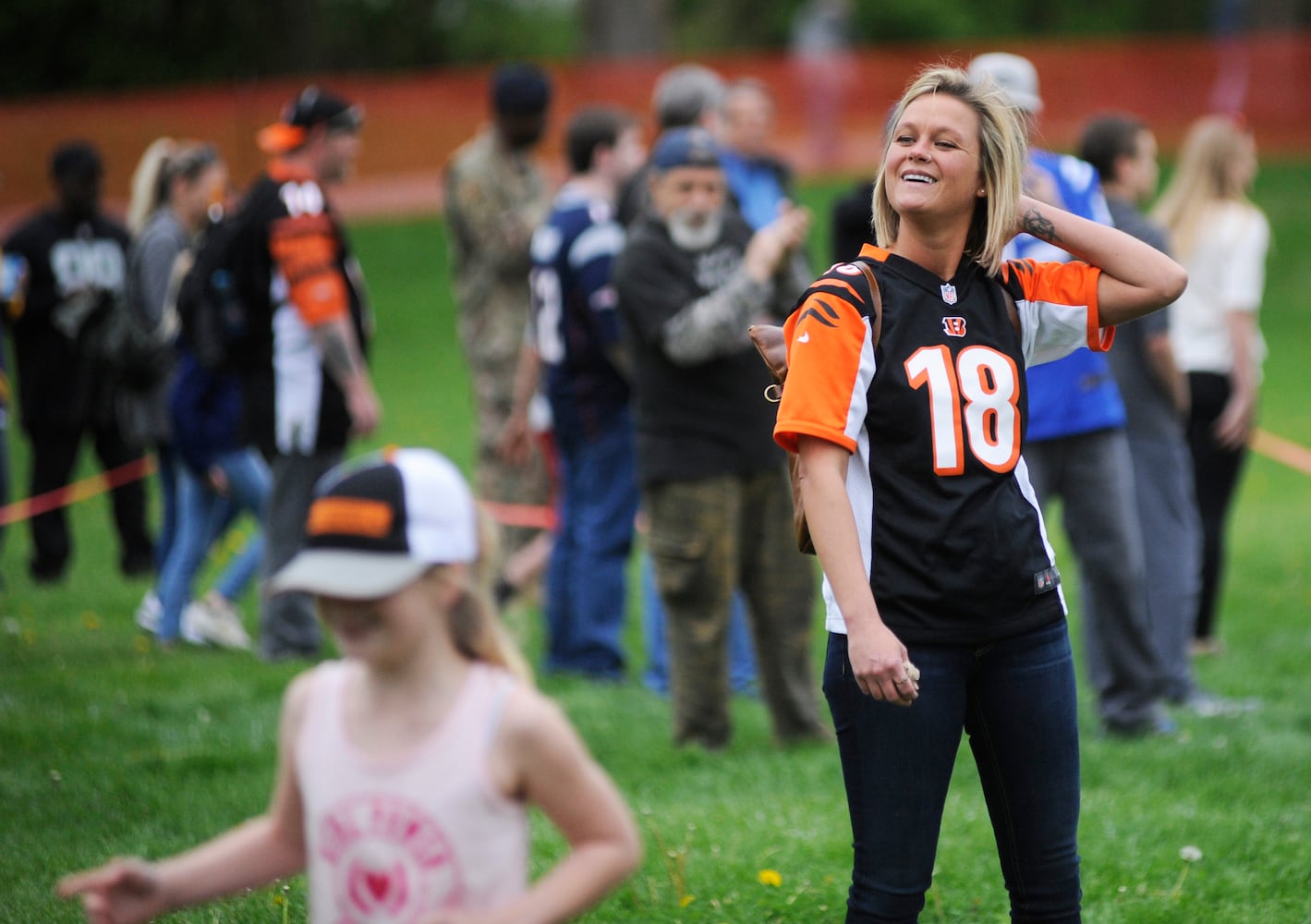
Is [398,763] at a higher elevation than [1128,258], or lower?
lower

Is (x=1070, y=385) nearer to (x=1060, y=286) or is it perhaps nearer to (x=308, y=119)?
(x=1060, y=286)

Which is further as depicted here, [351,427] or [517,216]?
[517,216]

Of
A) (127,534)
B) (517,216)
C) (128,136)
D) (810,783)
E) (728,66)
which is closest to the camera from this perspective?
(810,783)

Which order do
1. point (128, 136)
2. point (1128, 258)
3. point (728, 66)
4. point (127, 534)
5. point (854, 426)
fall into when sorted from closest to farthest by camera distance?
point (854, 426), point (1128, 258), point (127, 534), point (128, 136), point (728, 66)

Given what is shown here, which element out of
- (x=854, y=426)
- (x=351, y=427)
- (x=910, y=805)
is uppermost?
(x=854, y=426)

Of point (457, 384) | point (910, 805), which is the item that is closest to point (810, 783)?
point (910, 805)

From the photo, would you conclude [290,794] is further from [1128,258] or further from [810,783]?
[810,783]

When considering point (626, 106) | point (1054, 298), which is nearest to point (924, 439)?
point (1054, 298)

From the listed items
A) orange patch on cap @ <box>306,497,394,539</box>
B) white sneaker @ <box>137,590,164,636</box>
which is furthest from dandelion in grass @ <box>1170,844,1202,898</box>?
white sneaker @ <box>137,590,164,636</box>

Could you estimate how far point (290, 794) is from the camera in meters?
2.55

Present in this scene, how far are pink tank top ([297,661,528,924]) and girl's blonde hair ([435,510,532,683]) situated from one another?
0.06 m

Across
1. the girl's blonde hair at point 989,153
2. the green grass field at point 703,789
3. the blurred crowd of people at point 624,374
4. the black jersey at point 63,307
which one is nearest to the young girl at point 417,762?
the girl's blonde hair at point 989,153

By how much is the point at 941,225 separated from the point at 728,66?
25786mm

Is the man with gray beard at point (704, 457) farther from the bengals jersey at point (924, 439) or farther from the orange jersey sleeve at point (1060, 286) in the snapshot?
the bengals jersey at point (924, 439)
